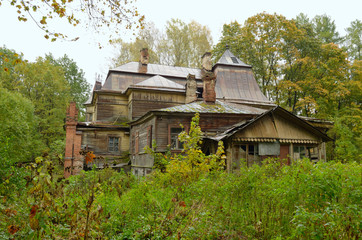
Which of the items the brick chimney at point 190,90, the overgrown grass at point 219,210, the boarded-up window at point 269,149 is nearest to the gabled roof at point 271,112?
the boarded-up window at point 269,149

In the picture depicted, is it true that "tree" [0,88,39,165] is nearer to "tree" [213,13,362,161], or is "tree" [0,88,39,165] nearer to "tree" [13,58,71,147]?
"tree" [13,58,71,147]

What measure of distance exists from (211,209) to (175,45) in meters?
33.8

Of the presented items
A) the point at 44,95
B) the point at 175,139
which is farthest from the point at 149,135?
the point at 44,95

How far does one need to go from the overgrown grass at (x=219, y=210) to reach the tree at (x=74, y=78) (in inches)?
1645

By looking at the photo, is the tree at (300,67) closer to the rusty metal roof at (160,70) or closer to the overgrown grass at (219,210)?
the rusty metal roof at (160,70)

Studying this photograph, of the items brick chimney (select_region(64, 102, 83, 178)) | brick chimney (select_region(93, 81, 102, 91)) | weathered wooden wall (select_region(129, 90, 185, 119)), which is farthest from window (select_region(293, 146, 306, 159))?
brick chimney (select_region(93, 81, 102, 91))

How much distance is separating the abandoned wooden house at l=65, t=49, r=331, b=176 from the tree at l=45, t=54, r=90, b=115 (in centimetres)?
1041

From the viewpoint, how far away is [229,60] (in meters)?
31.0

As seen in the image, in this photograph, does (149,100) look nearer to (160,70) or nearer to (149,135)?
(160,70)

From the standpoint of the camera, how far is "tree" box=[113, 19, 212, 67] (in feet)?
122

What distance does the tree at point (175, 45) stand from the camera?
37.2 meters

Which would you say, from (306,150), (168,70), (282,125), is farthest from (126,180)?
(168,70)

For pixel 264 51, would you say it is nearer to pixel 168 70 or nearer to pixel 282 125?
pixel 168 70

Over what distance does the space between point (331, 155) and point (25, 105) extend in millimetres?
31068
